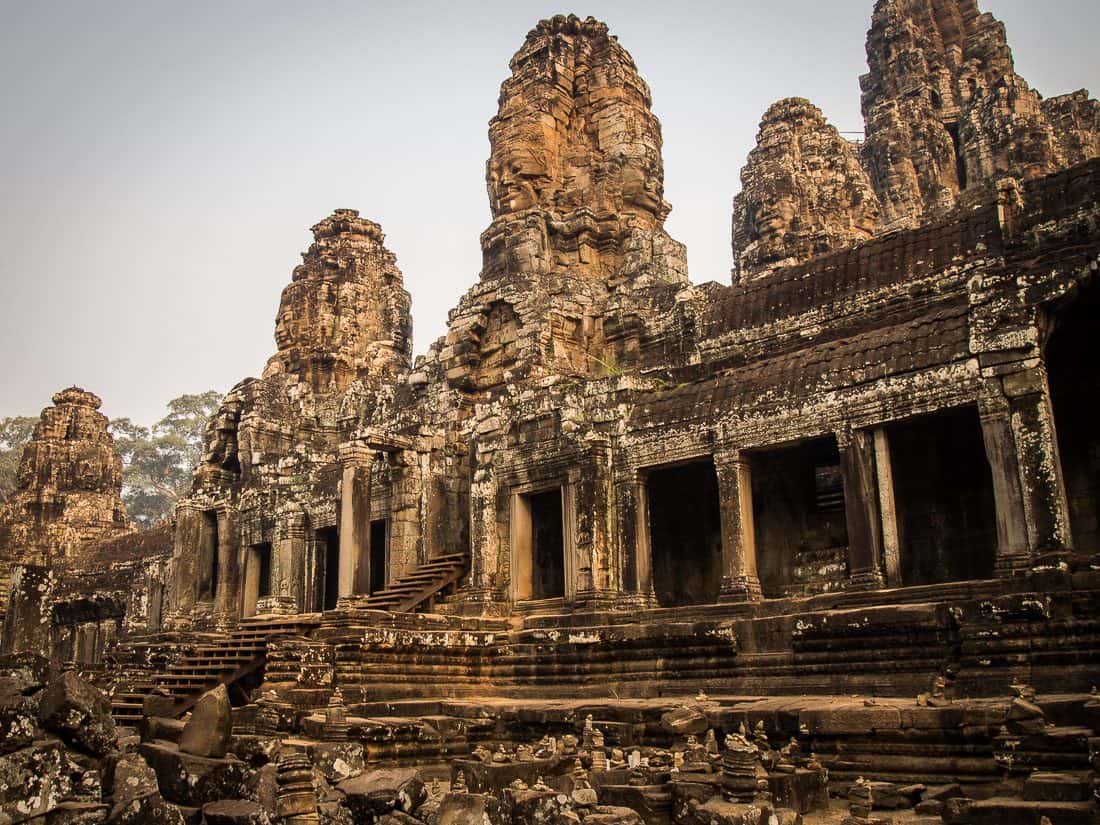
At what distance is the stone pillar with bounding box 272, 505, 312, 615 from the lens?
22438 millimetres

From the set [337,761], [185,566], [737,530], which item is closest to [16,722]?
[337,761]

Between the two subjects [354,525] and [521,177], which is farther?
[521,177]

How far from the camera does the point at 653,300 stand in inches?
749

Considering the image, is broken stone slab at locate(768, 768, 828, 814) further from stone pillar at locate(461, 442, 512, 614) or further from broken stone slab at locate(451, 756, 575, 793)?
stone pillar at locate(461, 442, 512, 614)

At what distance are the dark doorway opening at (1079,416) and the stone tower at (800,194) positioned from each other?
1260cm

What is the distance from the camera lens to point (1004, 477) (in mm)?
11406

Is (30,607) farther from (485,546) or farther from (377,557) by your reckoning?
(377,557)

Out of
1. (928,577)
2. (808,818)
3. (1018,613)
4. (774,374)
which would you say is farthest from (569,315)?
(808,818)

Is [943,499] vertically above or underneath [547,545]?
above

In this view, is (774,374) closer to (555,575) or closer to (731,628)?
(731,628)

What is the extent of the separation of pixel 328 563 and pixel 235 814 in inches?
674

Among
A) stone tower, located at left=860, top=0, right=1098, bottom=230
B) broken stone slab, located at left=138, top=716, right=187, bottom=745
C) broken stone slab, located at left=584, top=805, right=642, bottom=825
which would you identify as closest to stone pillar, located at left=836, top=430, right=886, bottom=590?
broken stone slab, located at left=584, top=805, right=642, bottom=825

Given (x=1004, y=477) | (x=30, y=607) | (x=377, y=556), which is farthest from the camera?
(x=377, y=556)

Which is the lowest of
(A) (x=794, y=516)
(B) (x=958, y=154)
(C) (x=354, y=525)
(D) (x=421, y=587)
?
(D) (x=421, y=587)
